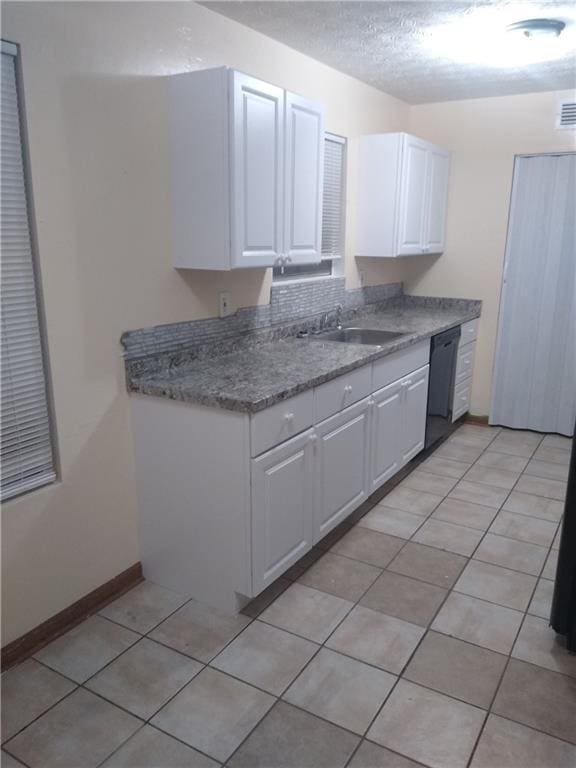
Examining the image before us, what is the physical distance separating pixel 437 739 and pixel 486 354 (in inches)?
133

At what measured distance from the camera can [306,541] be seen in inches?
103

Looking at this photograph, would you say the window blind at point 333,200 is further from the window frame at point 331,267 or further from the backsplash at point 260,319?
the backsplash at point 260,319

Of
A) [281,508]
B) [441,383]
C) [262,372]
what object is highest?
[262,372]

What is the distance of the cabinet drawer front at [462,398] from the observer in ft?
14.7

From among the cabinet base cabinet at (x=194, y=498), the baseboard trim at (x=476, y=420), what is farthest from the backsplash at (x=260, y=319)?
the baseboard trim at (x=476, y=420)

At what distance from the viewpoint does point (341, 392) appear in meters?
2.72

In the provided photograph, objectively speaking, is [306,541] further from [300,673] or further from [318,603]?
[300,673]

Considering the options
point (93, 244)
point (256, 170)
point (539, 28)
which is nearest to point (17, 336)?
point (93, 244)

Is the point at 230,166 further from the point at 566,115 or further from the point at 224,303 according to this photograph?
the point at 566,115

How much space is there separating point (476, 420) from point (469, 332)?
2.52ft

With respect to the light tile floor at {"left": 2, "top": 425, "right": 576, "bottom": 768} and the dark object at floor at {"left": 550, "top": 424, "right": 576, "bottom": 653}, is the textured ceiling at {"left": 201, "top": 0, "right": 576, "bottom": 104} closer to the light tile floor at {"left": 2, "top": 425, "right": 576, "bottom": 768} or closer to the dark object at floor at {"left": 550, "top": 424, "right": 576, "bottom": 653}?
the dark object at floor at {"left": 550, "top": 424, "right": 576, "bottom": 653}

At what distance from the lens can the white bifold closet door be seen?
422 cm

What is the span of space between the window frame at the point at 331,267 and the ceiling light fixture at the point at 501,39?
0.81m

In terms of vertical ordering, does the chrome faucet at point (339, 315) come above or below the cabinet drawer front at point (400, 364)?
above
